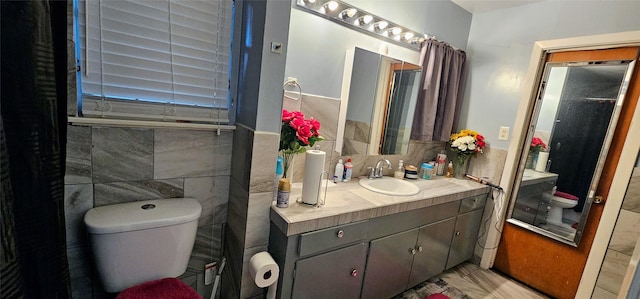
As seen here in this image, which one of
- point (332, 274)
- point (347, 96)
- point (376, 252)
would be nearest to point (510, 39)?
point (347, 96)

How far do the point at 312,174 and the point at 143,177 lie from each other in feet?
2.67

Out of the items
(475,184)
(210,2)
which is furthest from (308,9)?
(475,184)

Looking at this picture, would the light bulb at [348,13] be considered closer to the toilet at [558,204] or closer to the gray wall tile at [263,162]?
the gray wall tile at [263,162]

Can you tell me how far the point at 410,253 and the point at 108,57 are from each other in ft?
6.64

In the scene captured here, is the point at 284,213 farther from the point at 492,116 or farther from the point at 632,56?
the point at 632,56

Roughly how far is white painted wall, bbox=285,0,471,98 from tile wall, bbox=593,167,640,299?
1.66 meters

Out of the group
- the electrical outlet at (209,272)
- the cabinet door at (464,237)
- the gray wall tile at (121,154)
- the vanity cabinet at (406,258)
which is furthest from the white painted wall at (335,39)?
the cabinet door at (464,237)

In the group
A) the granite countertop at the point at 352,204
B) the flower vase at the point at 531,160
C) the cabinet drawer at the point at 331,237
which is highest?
the flower vase at the point at 531,160

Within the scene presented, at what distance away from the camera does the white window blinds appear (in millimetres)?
1109

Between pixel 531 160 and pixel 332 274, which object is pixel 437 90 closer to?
pixel 531 160

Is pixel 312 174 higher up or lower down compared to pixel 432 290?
higher up

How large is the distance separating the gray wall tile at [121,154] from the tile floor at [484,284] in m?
2.37

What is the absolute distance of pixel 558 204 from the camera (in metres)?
2.14

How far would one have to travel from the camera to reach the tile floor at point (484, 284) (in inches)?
84.4
